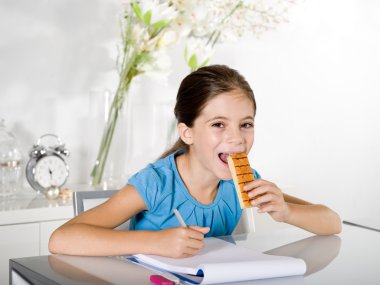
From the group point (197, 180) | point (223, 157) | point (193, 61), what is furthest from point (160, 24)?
point (223, 157)

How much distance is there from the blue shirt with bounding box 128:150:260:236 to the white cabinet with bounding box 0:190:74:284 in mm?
755

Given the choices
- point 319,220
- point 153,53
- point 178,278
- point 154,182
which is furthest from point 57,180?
point 178,278

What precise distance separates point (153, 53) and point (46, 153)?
0.60 meters

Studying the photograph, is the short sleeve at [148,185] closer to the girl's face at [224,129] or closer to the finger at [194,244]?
the girl's face at [224,129]

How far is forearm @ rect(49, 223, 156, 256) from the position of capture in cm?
129

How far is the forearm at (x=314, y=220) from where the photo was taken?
1.60m

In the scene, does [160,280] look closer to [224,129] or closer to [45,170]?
[224,129]

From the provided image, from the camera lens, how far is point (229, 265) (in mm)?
1121

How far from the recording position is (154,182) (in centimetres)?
166

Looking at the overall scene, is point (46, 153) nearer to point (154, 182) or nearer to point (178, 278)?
point (154, 182)

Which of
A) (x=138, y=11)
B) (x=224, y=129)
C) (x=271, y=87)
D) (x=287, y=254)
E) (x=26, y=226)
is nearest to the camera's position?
(x=287, y=254)

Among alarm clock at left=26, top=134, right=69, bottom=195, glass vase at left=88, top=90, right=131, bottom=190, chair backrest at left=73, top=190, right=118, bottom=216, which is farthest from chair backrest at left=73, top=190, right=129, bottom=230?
glass vase at left=88, top=90, right=131, bottom=190

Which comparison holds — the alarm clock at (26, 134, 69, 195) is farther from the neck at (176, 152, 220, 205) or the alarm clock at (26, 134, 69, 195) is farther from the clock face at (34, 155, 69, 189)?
the neck at (176, 152, 220, 205)

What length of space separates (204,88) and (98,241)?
1.69 ft
